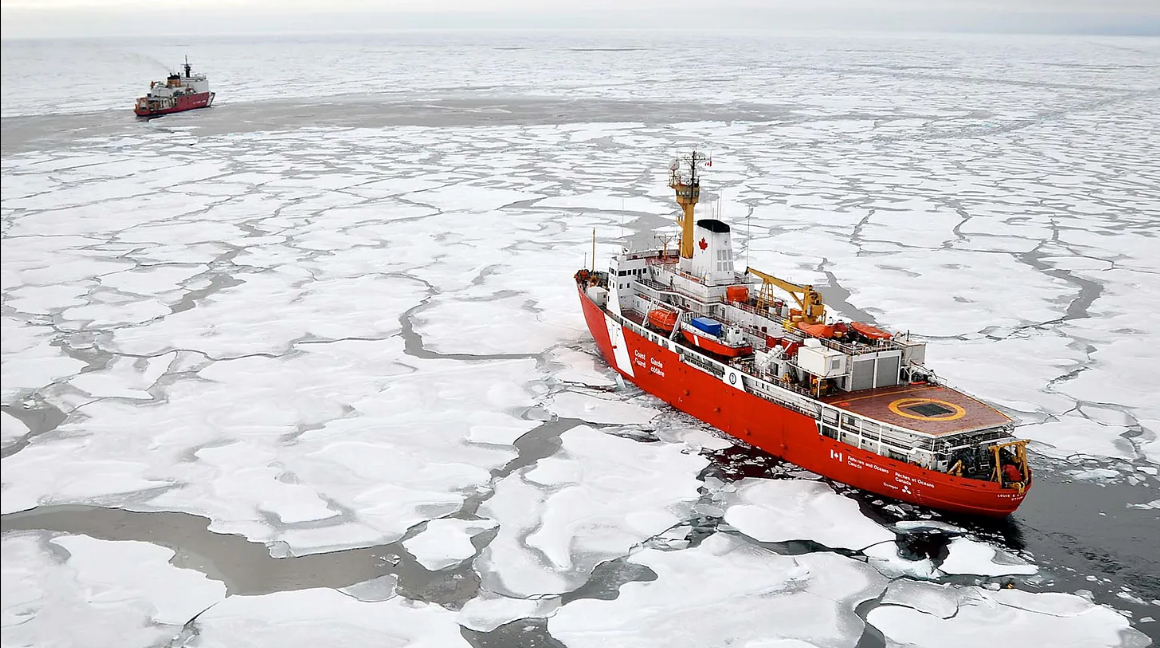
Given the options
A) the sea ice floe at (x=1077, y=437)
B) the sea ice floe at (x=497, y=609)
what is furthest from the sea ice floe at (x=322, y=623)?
the sea ice floe at (x=1077, y=437)

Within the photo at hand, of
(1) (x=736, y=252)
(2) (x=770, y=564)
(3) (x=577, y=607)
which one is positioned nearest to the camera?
(3) (x=577, y=607)

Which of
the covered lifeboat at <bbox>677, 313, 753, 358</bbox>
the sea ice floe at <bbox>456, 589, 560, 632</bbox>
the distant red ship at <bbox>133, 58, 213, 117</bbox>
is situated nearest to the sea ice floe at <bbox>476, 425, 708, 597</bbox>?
the sea ice floe at <bbox>456, 589, 560, 632</bbox>

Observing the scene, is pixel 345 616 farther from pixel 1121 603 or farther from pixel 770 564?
pixel 1121 603

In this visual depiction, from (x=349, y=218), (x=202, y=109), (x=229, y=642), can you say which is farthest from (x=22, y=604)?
(x=202, y=109)

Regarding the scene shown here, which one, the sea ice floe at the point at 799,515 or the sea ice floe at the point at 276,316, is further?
the sea ice floe at the point at 276,316

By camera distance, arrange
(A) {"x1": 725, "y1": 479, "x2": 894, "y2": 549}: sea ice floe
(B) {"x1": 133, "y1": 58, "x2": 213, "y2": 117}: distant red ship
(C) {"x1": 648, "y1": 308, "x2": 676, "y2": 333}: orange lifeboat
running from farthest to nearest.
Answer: (B) {"x1": 133, "y1": 58, "x2": 213, "y2": 117}: distant red ship < (C) {"x1": 648, "y1": 308, "x2": 676, "y2": 333}: orange lifeboat < (A) {"x1": 725, "y1": 479, "x2": 894, "y2": 549}: sea ice floe

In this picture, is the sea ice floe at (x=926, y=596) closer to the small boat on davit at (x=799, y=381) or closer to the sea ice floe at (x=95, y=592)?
the small boat on davit at (x=799, y=381)

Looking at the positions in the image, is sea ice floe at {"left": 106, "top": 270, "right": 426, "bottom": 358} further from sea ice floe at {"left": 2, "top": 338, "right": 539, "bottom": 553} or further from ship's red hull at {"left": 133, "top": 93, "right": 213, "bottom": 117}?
ship's red hull at {"left": 133, "top": 93, "right": 213, "bottom": 117}
